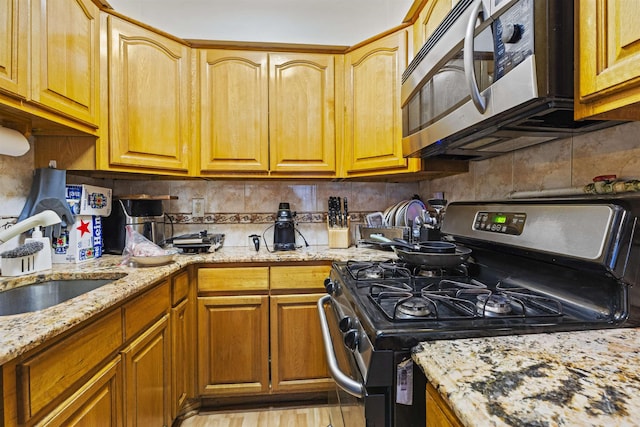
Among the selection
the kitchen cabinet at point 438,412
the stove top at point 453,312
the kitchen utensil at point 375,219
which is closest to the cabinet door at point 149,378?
the stove top at point 453,312

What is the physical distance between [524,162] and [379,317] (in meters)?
1.01

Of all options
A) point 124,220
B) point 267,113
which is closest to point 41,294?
point 124,220

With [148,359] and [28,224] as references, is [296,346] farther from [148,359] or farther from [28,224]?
[28,224]

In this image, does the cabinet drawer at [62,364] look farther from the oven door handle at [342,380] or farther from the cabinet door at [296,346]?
the cabinet door at [296,346]

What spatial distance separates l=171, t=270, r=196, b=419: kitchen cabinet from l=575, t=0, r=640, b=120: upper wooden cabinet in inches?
64.1

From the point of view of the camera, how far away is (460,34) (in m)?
0.99

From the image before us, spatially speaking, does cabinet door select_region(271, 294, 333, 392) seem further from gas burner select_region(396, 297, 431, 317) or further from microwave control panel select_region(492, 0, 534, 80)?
microwave control panel select_region(492, 0, 534, 80)

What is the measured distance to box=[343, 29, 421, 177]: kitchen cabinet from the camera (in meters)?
1.82

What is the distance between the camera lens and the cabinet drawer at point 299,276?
177 cm

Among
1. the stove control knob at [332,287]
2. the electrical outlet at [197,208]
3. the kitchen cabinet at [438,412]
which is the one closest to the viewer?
the kitchen cabinet at [438,412]

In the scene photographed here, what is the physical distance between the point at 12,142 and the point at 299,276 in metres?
1.36

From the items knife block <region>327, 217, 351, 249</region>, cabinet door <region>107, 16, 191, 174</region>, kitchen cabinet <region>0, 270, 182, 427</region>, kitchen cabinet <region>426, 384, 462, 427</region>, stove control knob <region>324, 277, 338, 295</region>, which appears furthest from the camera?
knife block <region>327, 217, 351, 249</region>

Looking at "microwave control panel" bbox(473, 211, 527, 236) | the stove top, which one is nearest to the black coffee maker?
the stove top

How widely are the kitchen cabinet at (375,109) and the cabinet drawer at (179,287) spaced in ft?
3.60
